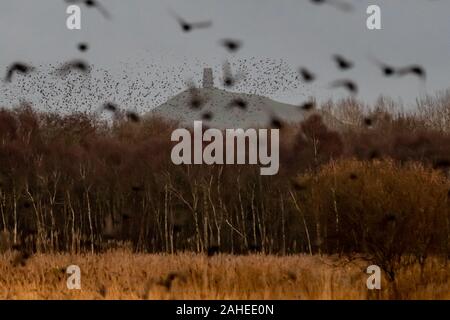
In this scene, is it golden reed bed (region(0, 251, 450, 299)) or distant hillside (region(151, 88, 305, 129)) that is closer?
golden reed bed (region(0, 251, 450, 299))

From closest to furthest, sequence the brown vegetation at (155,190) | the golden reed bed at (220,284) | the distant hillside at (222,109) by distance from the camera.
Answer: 1. the golden reed bed at (220,284)
2. the brown vegetation at (155,190)
3. the distant hillside at (222,109)

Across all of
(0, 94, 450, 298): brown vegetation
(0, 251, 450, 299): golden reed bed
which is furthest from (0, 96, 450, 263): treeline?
(0, 251, 450, 299): golden reed bed

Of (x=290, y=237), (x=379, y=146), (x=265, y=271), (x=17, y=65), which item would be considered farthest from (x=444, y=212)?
(x=379, y=146)

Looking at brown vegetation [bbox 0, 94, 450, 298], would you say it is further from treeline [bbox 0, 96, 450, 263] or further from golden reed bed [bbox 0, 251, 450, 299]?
golden reed bed [bbox 0, 251, 450, 299]

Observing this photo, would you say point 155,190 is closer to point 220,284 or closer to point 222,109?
point 222,109

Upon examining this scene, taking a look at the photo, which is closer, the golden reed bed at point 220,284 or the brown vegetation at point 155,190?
the golden reed bed at point 220,284

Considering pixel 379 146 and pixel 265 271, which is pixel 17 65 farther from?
pixel 379 146

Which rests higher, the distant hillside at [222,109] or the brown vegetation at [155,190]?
the distant hillside at [222,109]

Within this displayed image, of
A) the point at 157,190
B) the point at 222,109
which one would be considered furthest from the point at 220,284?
the point at 222,109

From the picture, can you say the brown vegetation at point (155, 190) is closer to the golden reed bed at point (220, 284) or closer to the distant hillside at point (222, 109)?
the distant hillside at point (222, 109)

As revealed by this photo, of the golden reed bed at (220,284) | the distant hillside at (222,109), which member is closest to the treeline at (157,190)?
the distant hillside at (222,109)

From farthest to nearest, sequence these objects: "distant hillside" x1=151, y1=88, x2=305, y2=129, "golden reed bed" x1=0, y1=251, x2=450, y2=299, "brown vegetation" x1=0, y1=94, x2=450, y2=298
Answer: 1. "distant hillside" x1=151, y1=88, x2=305, y2=129
2. "brown vegetation" x1=0, y1=94, x2=450, y2=298
3. "golden reed bed" x1=0, y1=251, x2=450, y2=299

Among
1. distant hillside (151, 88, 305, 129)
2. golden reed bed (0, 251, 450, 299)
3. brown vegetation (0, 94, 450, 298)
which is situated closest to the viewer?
golden reed bed (0, 251, 450, 299)
